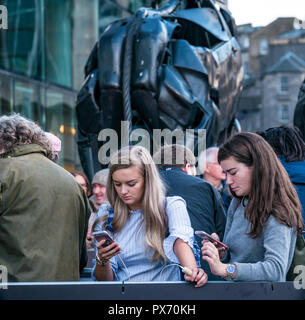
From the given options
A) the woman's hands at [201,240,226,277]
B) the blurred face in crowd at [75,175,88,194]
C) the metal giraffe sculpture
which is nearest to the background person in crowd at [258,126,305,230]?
the woman's hands at [201,240,226,277]

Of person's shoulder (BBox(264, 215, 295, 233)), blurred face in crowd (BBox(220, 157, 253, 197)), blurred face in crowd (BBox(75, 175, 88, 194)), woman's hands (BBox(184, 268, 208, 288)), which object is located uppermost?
blurred face in crowd (BBox(220, 157, 253, 197))

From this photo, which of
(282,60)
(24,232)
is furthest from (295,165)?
(282,60)

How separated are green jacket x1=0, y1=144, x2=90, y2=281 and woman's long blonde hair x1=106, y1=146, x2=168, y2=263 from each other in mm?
205

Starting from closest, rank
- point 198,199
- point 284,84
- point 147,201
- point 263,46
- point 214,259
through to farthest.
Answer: point 214,259 < point 147,201 < point 198,199 < point 284,84 < point 263,46

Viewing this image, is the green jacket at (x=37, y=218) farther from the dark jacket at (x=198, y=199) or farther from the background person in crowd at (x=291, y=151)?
the background person in crowd at (x=291, y=151)

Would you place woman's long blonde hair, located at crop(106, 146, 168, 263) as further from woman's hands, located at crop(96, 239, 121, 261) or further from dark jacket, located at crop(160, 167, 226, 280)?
dark jacket, located at crop(160, 167, 226, 280)

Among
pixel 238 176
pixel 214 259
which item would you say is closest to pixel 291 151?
pixel 238 176

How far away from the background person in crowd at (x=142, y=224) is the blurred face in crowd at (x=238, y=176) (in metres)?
0.29

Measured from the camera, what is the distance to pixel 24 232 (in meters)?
3.18

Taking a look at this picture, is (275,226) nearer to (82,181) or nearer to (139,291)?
(139,291)

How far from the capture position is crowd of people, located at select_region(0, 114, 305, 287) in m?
3.05

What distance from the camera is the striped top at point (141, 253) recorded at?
328 cm

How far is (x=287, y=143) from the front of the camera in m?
4.16

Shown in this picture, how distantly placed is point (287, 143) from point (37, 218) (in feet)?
5.62
